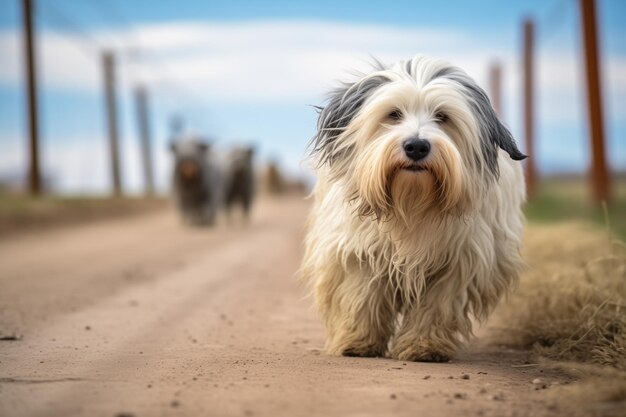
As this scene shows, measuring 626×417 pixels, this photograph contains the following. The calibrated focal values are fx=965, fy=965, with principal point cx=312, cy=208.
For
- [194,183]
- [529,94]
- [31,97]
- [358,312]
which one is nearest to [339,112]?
[358,312]

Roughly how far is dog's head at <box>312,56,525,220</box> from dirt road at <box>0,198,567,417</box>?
99 centimetres

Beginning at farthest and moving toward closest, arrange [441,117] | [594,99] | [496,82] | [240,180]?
[496,82] → [240,180] → [594,99] → [441,117]

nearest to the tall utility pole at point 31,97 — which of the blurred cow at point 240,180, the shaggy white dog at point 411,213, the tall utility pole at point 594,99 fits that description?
the blurred cow at point 240,180

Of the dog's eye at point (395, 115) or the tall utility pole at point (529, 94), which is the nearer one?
the dog's eye at point (395, 115)

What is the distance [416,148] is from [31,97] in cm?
1865

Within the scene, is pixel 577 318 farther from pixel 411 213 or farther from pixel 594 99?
pixel 594 99

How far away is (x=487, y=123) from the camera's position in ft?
18.9

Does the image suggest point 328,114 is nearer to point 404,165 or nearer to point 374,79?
point 374,79

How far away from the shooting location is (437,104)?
5504 millimetres

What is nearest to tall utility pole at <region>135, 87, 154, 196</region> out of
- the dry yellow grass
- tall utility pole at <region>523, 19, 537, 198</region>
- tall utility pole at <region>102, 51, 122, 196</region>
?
tall utility pole at <region>102, 51, 122, 196</region>

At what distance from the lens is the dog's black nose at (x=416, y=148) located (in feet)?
17.3

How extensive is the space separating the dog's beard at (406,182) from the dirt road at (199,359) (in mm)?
908

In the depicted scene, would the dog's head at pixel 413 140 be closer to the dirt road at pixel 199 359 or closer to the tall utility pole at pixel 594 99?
the dirt road at pixel 199 359

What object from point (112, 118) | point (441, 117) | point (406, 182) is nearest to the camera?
point (406, 182)
